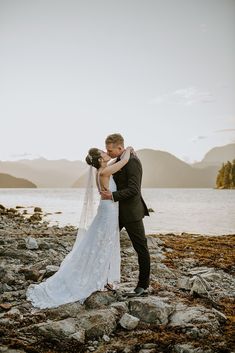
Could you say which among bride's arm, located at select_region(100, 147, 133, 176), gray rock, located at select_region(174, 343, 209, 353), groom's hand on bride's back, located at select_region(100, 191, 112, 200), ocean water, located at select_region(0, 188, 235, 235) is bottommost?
ocean water, located at select_region(0, 188, 235, 235)

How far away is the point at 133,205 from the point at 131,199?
124mm

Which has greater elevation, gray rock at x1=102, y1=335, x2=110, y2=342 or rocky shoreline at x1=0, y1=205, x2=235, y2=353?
rocky shoreline at x1=0, y1=205, x2=235, y2=353

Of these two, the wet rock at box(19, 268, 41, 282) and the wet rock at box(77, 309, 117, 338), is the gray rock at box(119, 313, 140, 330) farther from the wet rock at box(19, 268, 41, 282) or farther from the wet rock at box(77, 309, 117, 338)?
the wet rock at box(19, 268, 41, 282)

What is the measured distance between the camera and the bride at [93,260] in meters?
6.74

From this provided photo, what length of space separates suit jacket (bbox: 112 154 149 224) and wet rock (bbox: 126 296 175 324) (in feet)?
4.93

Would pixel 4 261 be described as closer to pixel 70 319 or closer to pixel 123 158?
pixel 70 319

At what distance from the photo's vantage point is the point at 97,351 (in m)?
5.05

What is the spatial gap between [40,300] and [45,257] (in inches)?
152

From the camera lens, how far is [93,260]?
23.0 ft

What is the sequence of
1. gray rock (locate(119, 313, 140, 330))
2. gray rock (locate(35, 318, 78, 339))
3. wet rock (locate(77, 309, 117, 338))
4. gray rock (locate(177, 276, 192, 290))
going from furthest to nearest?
gray rock (locate(177, 276, 192, 290)), gray rock (locate(119, 313, 140, 330)), wet rock (locate(77, 309, 117, 338)), gray rock (locate(35, 318, 78, 339))

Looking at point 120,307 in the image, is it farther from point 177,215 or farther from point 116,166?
point 177,215

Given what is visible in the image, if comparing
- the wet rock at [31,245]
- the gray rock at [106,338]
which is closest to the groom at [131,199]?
the gray rock at [106,338]

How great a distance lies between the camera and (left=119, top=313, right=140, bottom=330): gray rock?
5754 millimetres

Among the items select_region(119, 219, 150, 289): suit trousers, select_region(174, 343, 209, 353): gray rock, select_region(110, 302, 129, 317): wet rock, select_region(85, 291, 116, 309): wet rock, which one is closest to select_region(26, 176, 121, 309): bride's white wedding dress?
select_region(85, 291, 116, 309): wet rock
